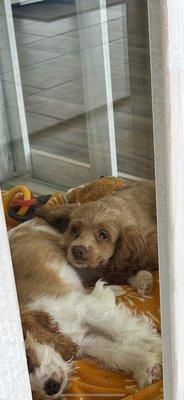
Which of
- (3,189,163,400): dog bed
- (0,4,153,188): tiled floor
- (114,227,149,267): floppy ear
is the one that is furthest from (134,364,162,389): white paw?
(0,4,153,188): tiled floor

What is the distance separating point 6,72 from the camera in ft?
2.52

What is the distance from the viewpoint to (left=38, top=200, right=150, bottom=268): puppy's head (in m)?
0.77

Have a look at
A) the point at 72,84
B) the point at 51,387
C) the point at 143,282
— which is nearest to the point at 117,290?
the point at 143,282

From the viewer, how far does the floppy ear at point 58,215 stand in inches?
30.8

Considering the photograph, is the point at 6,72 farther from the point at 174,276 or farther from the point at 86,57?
the point at 174,276

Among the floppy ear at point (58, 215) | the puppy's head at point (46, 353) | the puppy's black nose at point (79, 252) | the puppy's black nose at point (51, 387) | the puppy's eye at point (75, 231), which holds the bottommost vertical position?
the puppy's black nose at point (51, 387)

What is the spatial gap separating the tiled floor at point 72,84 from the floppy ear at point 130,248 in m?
0.07

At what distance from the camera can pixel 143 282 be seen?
790 millimetres

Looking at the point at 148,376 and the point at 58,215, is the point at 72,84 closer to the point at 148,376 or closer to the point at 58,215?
the point at 58,215

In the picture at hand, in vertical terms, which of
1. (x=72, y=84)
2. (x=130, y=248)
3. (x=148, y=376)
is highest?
(x=72, y=84)

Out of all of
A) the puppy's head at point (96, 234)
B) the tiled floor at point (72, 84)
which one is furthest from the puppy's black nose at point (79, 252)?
the tiled floor at point (72, 84)

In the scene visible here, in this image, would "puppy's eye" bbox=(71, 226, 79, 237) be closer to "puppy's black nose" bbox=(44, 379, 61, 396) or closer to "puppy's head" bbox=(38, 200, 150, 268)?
"puppy's head" bbox=(38, 200, 150, 268)

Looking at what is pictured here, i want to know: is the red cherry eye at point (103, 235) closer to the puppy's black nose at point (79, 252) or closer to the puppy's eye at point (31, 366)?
the puppy's black nose at point (79, 252)

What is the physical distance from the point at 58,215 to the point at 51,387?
7.8 inches
